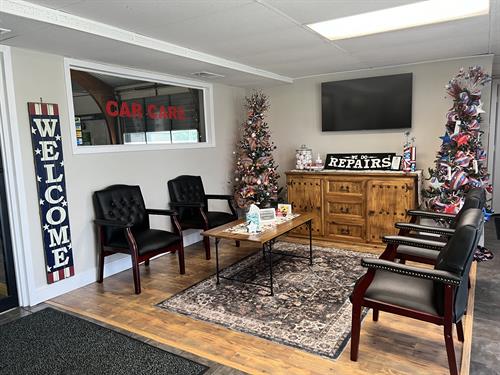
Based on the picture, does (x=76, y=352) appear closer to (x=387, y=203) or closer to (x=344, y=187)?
(x=344, y=187)

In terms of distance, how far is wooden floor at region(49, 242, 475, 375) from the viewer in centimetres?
233

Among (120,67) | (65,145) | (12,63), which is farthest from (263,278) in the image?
(12,63)

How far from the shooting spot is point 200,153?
5.27 meters

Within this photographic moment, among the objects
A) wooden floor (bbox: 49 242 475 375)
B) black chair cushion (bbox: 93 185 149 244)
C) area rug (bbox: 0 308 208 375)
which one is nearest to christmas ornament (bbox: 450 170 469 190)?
wooden floor (bbox: 49 242 475 375)

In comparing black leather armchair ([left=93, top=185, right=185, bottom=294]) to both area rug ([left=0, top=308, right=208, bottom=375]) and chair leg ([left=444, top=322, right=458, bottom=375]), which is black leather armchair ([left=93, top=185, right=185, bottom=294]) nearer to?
area rug ([left=0, top=308, right=208, bottom=375])

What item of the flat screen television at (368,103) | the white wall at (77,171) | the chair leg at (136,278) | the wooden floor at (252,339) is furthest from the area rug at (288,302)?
the flat screen television at (368,103)

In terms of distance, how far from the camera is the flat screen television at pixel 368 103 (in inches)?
191

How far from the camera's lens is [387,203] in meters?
4.60

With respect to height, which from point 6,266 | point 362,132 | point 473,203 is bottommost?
point 6,266

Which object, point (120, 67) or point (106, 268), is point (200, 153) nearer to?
point (120, 67)

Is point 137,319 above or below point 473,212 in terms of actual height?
below

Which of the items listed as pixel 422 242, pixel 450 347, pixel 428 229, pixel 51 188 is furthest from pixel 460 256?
pixel 51 188

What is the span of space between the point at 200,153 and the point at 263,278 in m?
2.20

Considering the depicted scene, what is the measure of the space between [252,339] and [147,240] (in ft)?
5.00
